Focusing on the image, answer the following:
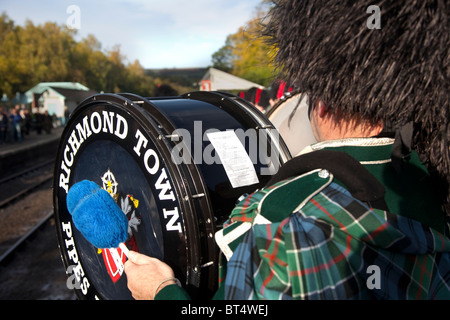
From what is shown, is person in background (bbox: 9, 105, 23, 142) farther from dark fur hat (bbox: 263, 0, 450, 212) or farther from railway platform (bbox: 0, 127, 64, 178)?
dark fur hat (bbox: 263, 0, 450, 212)

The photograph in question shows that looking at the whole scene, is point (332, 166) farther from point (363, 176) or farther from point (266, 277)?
point (266, 277)

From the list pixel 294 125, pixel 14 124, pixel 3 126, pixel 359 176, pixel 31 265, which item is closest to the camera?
pixel 359 176

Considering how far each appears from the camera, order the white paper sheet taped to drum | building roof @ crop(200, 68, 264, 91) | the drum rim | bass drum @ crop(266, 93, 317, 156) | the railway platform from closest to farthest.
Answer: the drum rim, the white paper sheet taped to drum, bass drum @ crop(266, 93, 317, 156), building roof @ crop(200, 68, 264, 91), the railway platform

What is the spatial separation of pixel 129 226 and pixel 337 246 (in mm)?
1135

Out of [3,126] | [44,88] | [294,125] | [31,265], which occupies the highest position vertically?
[44,88]

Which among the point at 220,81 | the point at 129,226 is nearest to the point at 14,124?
the point at 220,81

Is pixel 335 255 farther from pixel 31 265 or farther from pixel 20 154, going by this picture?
pixel 20 154

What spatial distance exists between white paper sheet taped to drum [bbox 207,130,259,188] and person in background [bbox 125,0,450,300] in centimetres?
43

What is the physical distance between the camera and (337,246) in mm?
1178

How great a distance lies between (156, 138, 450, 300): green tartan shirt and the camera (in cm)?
116

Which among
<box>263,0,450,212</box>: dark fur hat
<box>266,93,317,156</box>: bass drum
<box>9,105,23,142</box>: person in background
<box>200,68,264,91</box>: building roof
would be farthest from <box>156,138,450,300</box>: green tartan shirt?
<box>9,105,23,142</box>: person in background

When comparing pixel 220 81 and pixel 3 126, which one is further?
pixel 3 126

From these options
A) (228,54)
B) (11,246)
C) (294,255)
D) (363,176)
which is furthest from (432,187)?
(228,54)

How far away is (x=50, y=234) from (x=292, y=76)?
8785 mm
